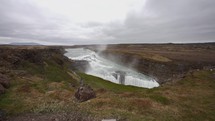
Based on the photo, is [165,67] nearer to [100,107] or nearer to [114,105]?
[114,105]

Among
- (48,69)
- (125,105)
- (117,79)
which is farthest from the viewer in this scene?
(117,79)

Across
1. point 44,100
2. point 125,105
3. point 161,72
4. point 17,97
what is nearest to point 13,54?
point 17,97

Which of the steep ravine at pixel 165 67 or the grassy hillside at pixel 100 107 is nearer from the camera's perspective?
the grassy hillside at pixel 100 107

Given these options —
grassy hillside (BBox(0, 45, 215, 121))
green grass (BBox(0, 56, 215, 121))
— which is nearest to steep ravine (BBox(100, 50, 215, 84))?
grassy hillside (BBox(0, 45, 215, 121))

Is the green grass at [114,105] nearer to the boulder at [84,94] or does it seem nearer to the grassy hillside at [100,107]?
the grassy hillside at [100,107]

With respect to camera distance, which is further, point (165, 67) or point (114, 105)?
point (165, 67)

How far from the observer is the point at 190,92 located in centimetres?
3516

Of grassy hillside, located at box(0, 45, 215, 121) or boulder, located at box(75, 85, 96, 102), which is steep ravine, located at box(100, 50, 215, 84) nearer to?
grassy hillside, located at box(0, 45, 215, 121)

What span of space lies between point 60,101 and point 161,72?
61.8 m

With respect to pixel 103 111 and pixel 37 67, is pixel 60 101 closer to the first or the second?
pixel 103 111

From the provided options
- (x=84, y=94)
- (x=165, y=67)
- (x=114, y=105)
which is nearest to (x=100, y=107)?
(x=114, y=105)

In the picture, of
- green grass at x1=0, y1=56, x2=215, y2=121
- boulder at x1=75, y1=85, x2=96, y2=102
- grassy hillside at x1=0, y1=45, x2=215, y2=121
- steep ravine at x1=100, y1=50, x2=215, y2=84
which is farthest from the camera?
steep ravine at x1=100, y1=50, x2=215, y2=84

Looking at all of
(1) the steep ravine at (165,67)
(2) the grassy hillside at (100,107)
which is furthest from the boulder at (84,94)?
(1) the steep ravine at (165,67)

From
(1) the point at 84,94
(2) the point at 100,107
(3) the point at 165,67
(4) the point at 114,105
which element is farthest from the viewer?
(3) the point at 165,67
